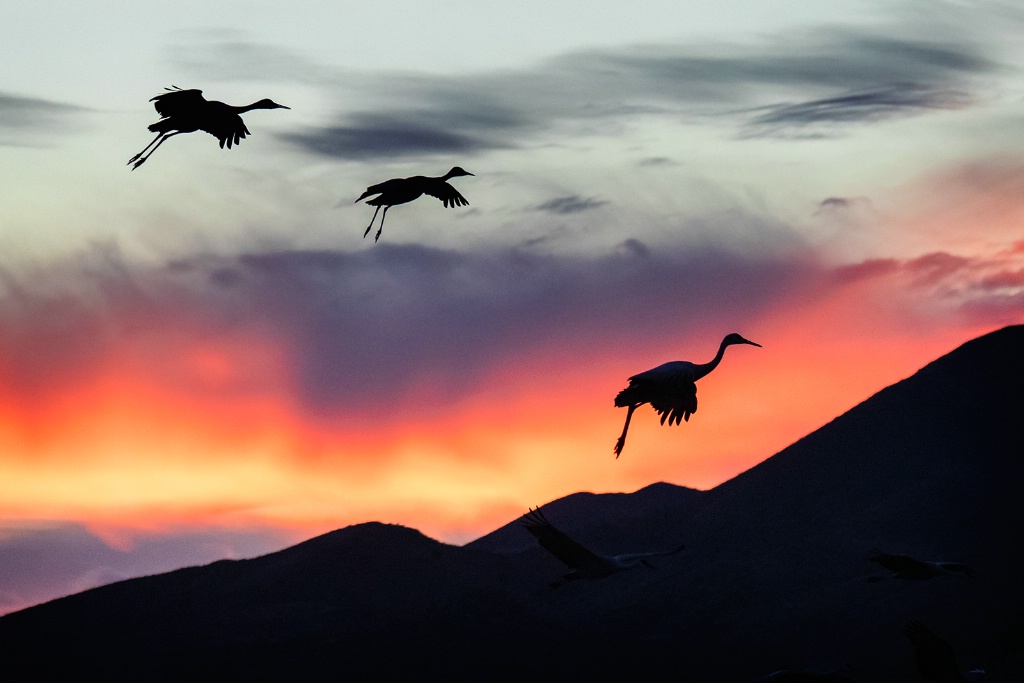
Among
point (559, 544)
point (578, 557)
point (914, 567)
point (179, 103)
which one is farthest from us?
point (914, 567)

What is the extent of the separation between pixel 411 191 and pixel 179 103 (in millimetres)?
5465

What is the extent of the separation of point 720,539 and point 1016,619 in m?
22.9

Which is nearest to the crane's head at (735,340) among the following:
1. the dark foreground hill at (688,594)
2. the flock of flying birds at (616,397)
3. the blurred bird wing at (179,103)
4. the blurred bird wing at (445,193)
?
the flock of flying birds at (616,397)

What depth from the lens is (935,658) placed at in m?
31.8

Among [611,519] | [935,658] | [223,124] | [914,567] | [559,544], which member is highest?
[611,519]

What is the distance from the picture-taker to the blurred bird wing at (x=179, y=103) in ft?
77.7

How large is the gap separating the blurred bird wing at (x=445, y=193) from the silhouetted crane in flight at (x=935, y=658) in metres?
14.2

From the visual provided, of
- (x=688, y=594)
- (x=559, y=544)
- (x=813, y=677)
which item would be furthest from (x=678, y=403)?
(x=688, y=594)

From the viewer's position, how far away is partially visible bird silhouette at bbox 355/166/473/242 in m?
26.6

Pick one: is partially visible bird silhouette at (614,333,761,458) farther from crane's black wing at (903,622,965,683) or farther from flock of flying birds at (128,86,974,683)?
crane's black wing at (903,622,965,683)

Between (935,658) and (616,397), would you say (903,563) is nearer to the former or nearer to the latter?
(935,658)

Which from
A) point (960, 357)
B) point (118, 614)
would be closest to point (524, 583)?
point (118, 614)

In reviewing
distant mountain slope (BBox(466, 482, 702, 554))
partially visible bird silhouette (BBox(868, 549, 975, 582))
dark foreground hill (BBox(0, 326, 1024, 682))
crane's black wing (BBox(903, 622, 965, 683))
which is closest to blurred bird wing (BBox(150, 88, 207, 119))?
partially visible bird silhouette (BBox(868, 549, 975, 582))

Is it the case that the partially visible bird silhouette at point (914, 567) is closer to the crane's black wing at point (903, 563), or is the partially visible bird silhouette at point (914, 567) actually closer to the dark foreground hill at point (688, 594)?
the crane's black wing at point (903, 563)
